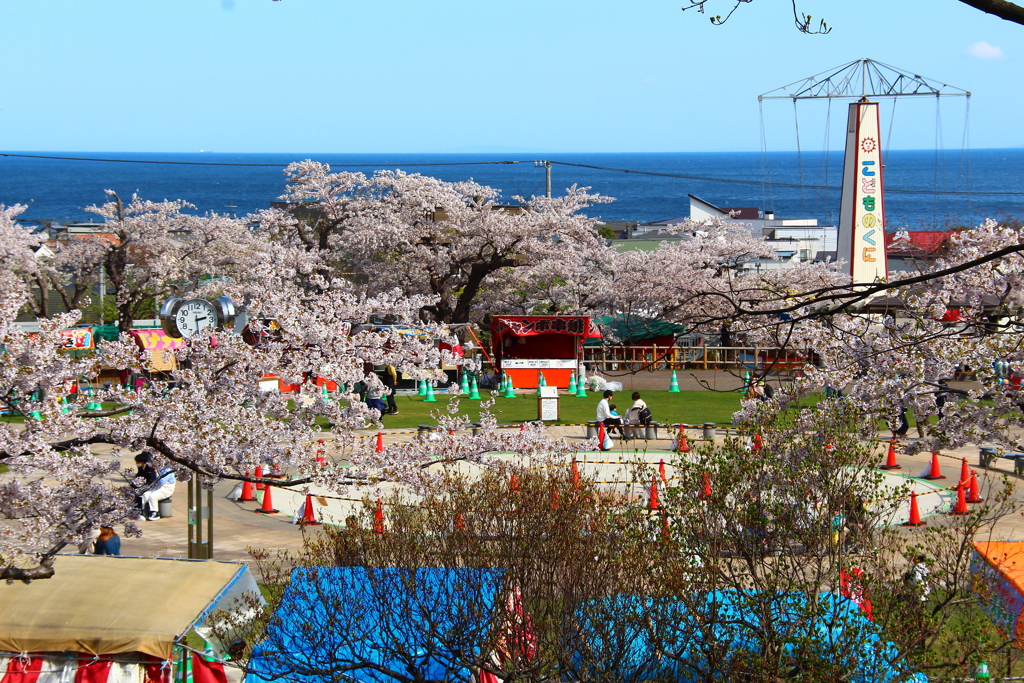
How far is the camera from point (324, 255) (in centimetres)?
4072

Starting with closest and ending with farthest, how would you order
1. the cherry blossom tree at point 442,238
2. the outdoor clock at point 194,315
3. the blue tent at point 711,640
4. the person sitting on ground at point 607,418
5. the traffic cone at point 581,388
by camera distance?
the blue tent at point 711,640, the outdoor clock at point 194,315, the person sitting on ground at point 607,418, the traffic cone at point 581,388, the cherry blossom tree at point 442,238

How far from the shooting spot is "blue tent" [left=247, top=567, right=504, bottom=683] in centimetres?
793

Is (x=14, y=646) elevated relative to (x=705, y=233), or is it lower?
lower

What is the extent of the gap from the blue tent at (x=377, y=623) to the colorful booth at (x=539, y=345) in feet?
79.2

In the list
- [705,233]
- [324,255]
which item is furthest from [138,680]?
[705,233]

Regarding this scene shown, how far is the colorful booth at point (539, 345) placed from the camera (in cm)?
3272

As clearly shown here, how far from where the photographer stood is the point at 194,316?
15.9 meters

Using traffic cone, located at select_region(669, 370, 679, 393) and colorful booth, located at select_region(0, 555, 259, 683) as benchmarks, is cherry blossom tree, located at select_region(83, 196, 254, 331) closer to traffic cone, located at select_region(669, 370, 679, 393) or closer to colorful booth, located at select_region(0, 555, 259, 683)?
traffic cone, located at select_region(669, 370, 679, 393)

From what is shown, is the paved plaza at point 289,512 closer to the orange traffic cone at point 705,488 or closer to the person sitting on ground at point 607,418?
the person sitting on ground at point 607,418

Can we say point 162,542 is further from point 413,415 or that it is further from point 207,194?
point 207,194

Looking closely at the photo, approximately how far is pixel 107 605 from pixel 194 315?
7161 millimetres

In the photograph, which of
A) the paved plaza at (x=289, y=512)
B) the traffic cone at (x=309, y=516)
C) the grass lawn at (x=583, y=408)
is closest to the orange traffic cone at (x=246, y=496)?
the paved plaza at (x=289, y=512)

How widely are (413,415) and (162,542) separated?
1187cm

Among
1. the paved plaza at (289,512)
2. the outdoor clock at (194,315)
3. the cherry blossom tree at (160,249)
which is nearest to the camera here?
the outdoor clock at (194,315)
